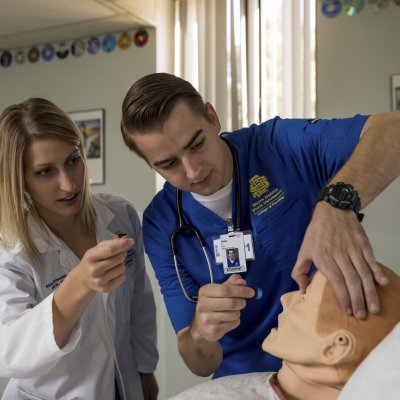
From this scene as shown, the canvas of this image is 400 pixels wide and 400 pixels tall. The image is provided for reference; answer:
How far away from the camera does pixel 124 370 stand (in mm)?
1803

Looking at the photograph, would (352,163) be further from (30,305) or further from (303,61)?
(303,61)

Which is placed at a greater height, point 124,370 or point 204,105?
point 204,105

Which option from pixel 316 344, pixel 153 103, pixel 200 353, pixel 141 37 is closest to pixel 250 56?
pixel 141 37

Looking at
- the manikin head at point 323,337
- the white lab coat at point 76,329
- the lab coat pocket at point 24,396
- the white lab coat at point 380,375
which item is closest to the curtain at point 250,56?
the white lab coat at point 76,329

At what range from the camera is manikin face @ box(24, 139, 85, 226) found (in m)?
1.59

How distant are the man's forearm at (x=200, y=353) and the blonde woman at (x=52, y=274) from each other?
9.5 inches

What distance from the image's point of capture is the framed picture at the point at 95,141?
3977 mm

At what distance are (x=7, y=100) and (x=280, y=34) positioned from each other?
7.49ft

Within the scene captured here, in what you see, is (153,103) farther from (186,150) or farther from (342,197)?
(342,197)

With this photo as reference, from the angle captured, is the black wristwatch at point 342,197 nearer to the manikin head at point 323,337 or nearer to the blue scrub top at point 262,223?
the manikin head at point 323,337

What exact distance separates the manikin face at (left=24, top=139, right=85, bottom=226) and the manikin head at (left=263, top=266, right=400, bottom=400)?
0.80 meters

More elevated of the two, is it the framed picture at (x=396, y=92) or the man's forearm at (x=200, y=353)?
the framed picture at (x=396, y=92)

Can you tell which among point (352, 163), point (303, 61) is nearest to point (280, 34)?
point (303, 61)

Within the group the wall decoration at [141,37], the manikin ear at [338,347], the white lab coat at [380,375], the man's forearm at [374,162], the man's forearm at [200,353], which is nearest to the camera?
the white lab coat at [380,375]
